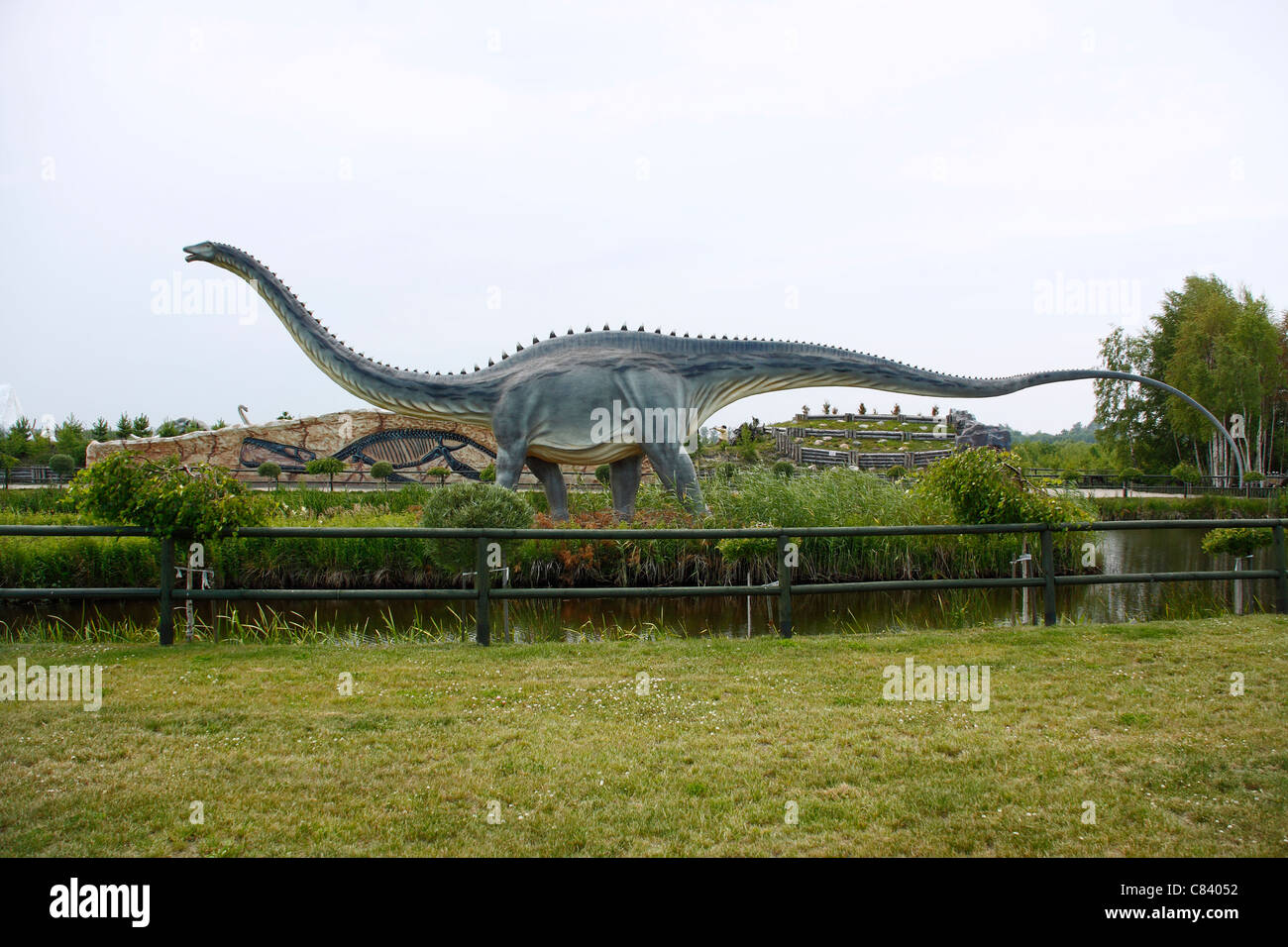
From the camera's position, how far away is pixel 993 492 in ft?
22.7

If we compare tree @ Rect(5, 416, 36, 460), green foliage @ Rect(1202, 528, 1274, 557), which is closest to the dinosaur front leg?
green foliage @ Rect(1202, 528, 1274, 557)

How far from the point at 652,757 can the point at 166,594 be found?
4198 millimetres

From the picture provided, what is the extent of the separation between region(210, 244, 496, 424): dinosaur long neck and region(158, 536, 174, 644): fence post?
13.6 feet

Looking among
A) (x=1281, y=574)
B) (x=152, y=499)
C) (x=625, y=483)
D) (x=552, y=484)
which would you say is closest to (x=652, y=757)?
(x=152, y=499)

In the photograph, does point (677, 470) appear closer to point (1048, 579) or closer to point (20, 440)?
point (1048, 579)

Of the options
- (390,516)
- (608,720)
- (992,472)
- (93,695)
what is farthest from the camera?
(390,516)

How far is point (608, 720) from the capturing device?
4.10 metres

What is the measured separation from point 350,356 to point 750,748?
306 inches

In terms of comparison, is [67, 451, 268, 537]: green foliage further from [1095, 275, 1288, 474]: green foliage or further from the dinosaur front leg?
[1095, 275, 1288, 474]: green foliage

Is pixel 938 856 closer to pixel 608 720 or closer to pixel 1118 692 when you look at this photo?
pixel 608 720

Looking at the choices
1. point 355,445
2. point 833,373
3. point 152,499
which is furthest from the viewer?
point 355,445

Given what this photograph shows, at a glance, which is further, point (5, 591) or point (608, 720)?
point (5, 591)

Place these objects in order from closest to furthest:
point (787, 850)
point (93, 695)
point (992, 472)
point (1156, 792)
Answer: point (787, 850), point (1156, 792), point (93, 695), point (992, 472)
